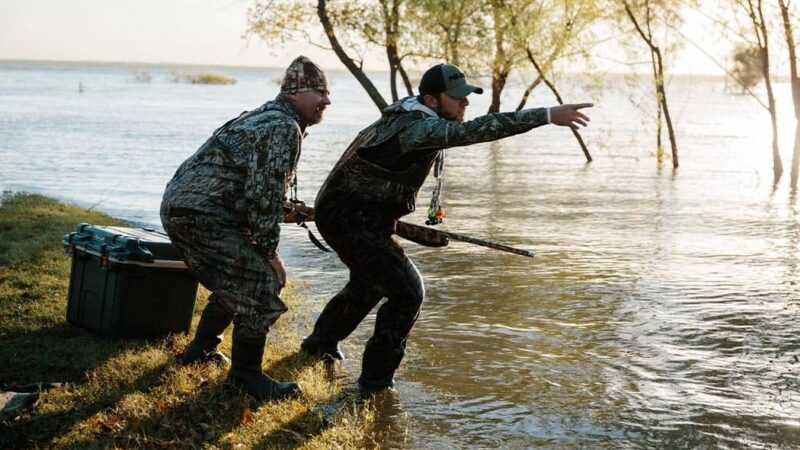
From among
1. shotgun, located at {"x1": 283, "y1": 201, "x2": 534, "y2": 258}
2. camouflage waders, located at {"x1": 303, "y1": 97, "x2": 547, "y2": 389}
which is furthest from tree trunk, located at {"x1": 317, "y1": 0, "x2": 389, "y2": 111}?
camouflage waders, located at {"x1": 303, "y1": 97, "x2": 547, "y2": 389}

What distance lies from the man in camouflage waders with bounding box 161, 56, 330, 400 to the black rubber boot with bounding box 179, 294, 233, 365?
22.2 inches

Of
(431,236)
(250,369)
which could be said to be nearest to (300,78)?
(431,236)

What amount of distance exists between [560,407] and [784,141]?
3234 centimetres

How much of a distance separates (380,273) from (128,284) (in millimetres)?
1735

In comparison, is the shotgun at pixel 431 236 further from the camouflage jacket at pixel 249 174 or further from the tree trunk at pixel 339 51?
the tree trunk at pixel 339 51

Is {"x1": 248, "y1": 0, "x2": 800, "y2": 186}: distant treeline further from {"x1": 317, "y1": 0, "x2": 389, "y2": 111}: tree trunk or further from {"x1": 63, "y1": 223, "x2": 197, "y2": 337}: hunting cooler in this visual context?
{"x1": 63, "y1": 223, "x2": 197, "y2": 337}: hunting cooler

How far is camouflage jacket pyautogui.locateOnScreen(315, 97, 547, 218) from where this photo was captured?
543cm

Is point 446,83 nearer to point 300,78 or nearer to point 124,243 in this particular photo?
point 300,78

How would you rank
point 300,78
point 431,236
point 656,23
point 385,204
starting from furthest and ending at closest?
point 656,23, point 431,236, point 385,204, point 300,78

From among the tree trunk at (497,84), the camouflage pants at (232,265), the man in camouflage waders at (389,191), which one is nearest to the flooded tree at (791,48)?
the tree trunk at (497,84)

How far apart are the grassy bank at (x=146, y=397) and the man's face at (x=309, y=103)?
5.17 feet

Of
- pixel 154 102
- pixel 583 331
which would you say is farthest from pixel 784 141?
pixel 154 102

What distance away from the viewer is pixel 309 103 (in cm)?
572

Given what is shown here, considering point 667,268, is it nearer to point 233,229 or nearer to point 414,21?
point 233,229
